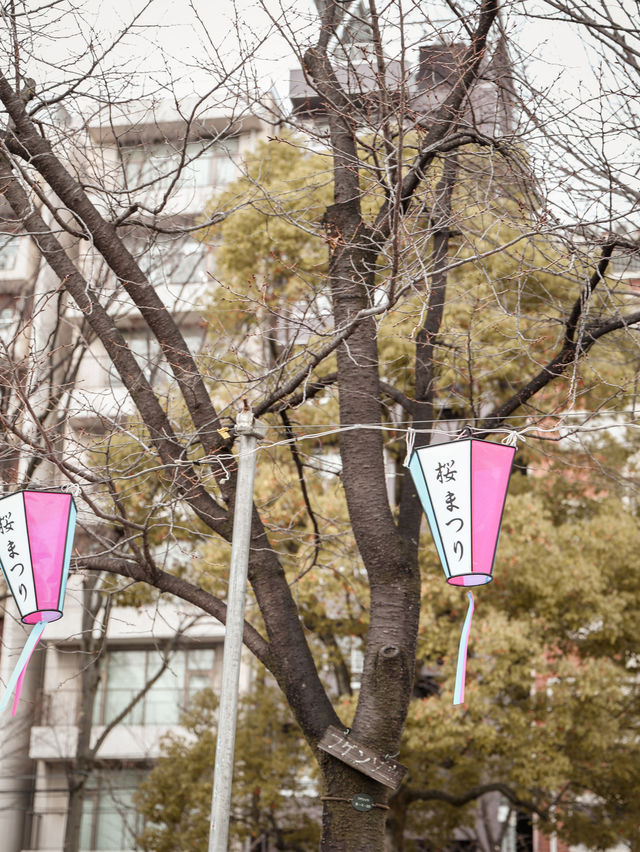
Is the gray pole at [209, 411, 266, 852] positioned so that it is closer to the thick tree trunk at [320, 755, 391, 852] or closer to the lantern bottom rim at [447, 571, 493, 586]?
the thick tree trunk at [320, 755, 391, 852]

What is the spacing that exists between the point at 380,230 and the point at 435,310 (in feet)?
3.10


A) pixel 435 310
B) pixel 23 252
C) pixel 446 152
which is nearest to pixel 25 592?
pixel 435 310

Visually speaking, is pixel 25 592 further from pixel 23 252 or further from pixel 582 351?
pixel 23 252

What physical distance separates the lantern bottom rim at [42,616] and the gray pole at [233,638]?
1.06 metres

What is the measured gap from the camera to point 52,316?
20.3m

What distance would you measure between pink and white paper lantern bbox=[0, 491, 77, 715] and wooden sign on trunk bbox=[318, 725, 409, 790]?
1.81 meters

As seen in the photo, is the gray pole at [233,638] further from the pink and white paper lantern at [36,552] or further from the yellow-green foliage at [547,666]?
the yellow-green foliage at [547,666]

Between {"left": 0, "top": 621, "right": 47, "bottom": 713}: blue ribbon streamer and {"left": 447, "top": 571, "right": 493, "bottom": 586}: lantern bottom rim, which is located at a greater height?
{"left": 447, "top": 571, "right": 493, "bottom": 586}: lantern bottom rim

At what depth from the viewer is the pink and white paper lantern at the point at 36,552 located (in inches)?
236

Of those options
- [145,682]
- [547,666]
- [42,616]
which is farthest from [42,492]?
[145,682]

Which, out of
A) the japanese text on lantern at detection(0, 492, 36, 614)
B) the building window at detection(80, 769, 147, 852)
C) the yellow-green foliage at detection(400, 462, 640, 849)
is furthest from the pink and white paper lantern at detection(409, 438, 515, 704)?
the building window at detection(80, 769, 147, 852)

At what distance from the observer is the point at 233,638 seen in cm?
574

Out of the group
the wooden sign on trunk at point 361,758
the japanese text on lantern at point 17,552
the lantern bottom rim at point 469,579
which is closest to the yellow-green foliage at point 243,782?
the wooden sign on trunk at point 361,758

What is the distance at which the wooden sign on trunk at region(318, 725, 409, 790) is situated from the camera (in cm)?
590
